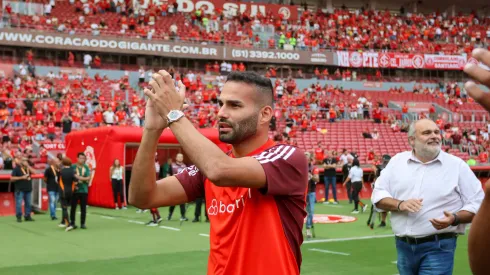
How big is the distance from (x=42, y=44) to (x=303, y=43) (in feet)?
59.2

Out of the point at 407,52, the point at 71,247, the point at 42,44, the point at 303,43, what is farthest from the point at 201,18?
the point at 71,247

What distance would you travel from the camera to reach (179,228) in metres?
14.7

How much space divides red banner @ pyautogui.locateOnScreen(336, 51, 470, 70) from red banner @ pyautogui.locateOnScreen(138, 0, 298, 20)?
703cm

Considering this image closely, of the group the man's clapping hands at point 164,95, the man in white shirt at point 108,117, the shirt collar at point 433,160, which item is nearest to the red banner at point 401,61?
the man in white shirt at point 108,117

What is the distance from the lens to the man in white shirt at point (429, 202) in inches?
186

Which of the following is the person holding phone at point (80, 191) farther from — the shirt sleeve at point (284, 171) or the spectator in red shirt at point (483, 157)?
the spectator in red shirt at point (483, 157)

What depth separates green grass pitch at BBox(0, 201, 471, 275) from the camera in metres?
9.38

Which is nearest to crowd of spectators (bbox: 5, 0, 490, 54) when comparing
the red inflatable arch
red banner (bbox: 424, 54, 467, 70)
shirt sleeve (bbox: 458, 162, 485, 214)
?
red banner (bbox: 424, 54, 467, 70)

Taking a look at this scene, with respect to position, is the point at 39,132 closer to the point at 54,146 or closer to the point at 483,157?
the point at 54,146

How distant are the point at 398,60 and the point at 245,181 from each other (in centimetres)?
4383

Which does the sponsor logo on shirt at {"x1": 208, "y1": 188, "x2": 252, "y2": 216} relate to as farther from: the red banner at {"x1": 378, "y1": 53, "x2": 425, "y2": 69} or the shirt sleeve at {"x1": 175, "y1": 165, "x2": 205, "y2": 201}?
the red banner at {"x1": 378, "y1": 53, "x2": 425, "y2": 69}

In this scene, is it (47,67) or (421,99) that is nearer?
(47,67)

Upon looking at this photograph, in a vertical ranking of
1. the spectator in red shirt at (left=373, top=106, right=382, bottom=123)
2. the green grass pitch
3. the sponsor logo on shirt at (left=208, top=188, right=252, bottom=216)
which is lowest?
the green grass pitch

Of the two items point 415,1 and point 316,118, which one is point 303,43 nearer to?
point 316,118
